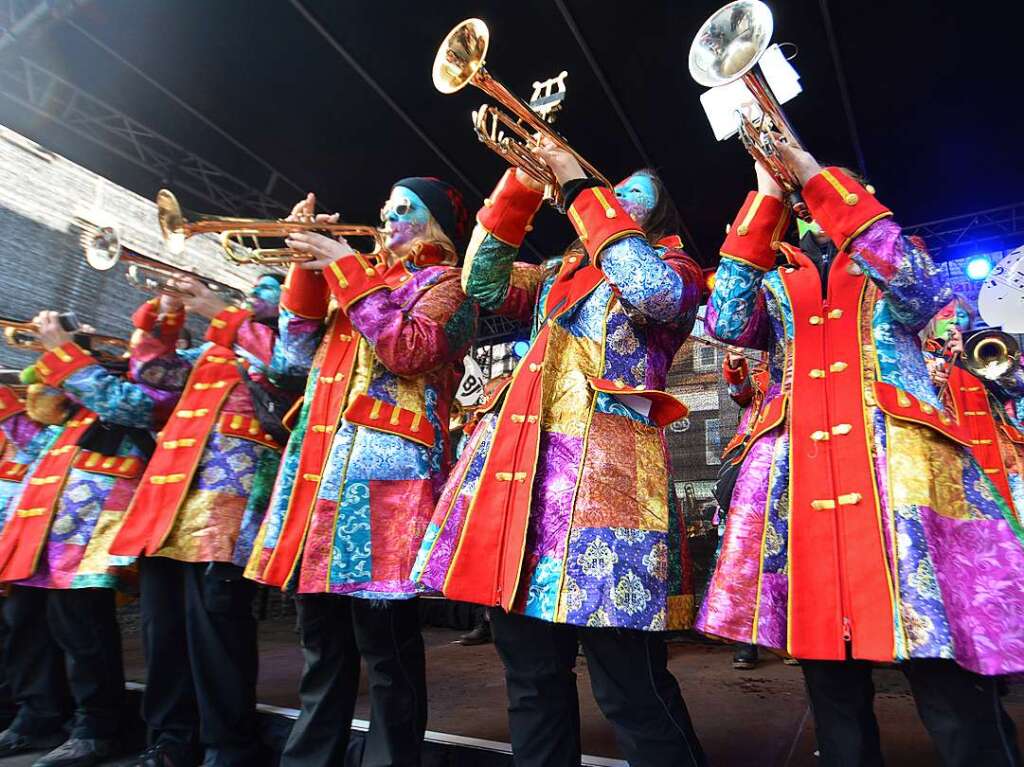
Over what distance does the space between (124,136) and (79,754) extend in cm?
442

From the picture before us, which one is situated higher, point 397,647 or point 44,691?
point 397,647

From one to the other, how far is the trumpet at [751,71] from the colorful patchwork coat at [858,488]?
82 millimetres

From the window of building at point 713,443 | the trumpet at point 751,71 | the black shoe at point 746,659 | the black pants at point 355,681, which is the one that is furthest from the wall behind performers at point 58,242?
the window of building at point 713,443

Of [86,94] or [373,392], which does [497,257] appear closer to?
[373,392]

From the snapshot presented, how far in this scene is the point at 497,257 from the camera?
6.32ft

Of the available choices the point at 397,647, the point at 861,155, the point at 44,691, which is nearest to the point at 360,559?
the point at 397,647

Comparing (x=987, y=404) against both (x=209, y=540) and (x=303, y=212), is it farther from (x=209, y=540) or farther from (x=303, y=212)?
(x=209, y=540)

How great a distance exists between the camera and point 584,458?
163cm

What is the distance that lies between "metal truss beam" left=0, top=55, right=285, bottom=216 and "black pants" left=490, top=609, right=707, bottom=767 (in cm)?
509

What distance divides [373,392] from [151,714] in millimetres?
1482

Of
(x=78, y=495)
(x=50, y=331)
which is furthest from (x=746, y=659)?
(x=50, y=331)

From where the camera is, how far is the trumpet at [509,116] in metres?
1.87

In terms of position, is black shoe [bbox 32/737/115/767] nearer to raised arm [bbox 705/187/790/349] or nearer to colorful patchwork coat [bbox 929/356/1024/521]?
raised arm [bbox 705/187/790/349]

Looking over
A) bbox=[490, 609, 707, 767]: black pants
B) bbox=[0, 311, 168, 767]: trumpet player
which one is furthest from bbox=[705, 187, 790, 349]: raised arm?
bbox=[0, 311, 168, 767]: trumpet player
